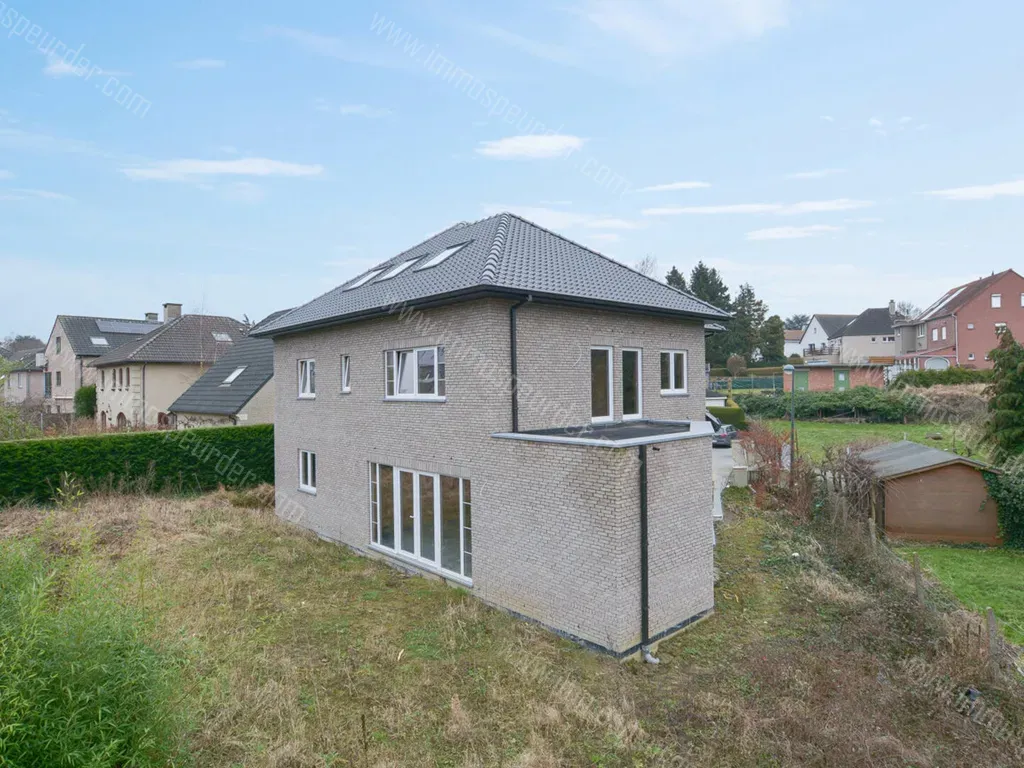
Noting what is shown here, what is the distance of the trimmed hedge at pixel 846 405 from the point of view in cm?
3403

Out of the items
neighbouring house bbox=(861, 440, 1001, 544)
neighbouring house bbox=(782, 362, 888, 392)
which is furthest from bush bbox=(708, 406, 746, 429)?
neighbouring house bbox=(861, 440, 1001, 544)

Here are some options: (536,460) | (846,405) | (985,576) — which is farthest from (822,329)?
(536,460)

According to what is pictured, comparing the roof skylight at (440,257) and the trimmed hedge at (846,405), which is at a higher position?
the roof skylight at (440,257)

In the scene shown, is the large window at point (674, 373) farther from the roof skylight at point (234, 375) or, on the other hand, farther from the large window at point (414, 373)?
the roof skylight at point (234, 375)

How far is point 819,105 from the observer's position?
40.4 ft

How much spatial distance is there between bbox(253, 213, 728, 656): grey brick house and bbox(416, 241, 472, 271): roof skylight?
10 centimetres

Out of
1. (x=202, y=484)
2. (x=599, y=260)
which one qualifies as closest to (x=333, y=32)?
(x=599, y=260)

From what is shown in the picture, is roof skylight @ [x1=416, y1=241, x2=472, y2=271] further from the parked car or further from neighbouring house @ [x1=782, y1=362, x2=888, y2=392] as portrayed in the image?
neighbouring house @ [x1=782, y1=362, x2=888, y2=392]

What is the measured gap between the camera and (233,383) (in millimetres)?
23125

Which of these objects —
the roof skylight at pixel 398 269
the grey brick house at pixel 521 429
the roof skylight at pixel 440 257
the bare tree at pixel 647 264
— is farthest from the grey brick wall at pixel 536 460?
the bare tree at pixel 647 264

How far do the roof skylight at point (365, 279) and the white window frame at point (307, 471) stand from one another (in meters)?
4.57

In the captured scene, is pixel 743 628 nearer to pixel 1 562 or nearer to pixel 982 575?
pixel 982 575

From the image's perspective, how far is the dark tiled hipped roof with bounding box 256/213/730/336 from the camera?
1022 centimetres

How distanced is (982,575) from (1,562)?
53.9ft
